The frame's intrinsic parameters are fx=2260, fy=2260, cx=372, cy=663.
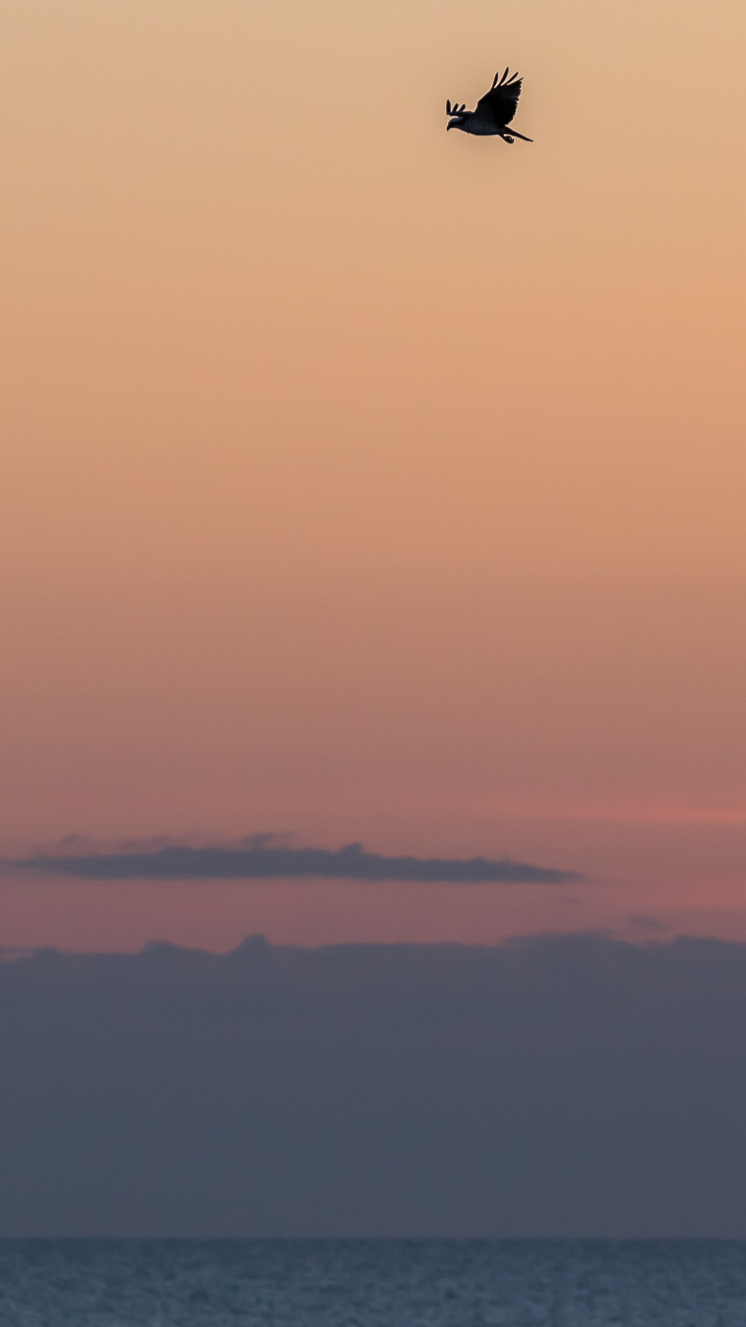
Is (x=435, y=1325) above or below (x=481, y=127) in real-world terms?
below

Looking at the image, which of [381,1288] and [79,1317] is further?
[381,1288]

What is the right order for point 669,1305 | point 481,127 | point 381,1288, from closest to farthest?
point 481,127 < point 669,1305 < point 381,1288

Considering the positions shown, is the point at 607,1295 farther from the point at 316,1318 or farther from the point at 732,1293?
the point at 316,1318

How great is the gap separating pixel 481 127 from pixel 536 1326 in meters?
125

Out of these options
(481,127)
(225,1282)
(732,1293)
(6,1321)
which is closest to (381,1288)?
(225,1282)

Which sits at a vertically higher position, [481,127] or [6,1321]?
[481,127]

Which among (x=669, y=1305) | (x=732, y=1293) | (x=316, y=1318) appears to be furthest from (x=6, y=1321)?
(x=732, y=1293)

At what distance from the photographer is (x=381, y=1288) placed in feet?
633

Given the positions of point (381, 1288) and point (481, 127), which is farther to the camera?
point (381, 1288)

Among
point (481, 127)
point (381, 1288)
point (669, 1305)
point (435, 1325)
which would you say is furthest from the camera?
point (381, 1288)

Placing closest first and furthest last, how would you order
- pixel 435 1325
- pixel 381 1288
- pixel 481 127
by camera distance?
pixel 481 127
pixel 435 1325
pixel 381 1288

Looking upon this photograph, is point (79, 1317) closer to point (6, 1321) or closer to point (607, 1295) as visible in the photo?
point (6, 1321)

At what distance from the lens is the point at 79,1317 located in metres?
160

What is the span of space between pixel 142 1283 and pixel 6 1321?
39.7 metres
